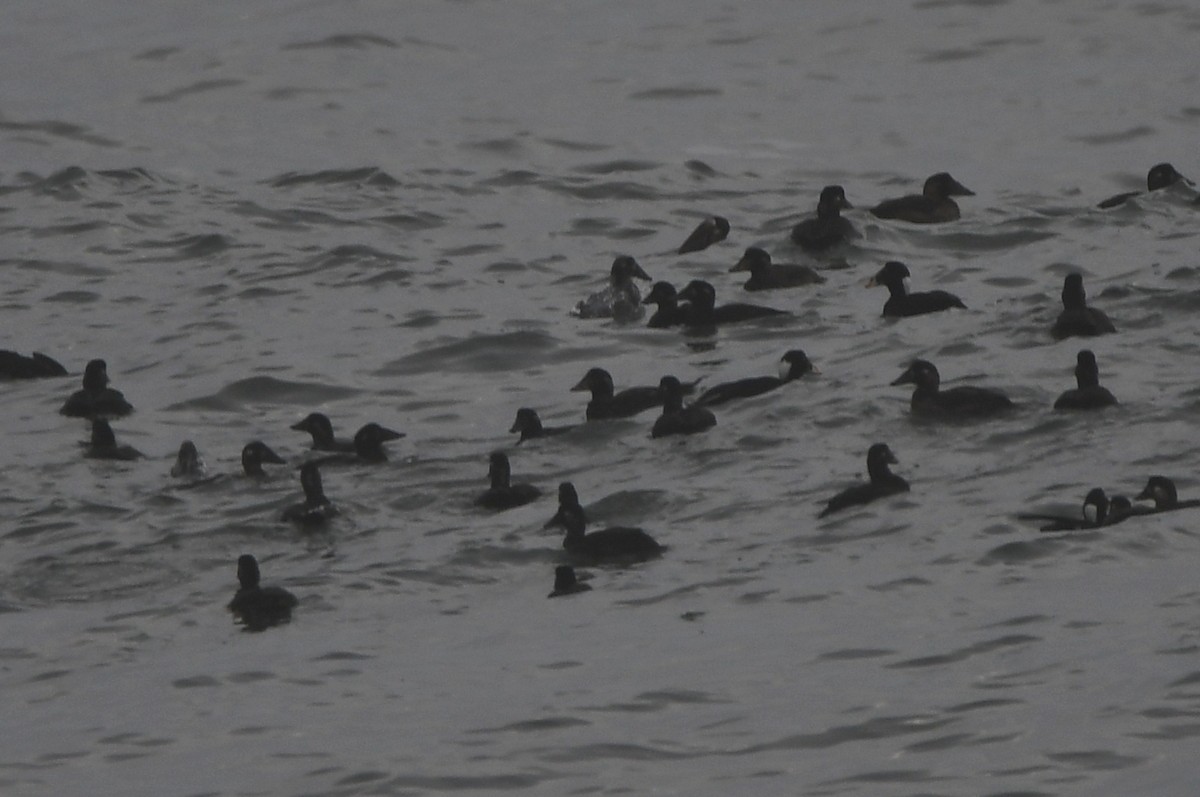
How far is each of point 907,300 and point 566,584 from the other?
761cm

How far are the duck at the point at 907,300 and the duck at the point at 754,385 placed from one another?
93.5 inches

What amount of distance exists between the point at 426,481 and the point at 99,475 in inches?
91.6

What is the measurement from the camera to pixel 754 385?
20.5 metres

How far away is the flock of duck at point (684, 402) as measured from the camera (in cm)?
1655

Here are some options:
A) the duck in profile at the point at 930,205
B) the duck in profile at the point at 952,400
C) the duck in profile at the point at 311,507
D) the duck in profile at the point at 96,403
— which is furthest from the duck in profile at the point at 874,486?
the duck in profile at the point at 930,205

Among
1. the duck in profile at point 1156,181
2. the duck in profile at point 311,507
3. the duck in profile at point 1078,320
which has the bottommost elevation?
the duck in profile at point 311,507

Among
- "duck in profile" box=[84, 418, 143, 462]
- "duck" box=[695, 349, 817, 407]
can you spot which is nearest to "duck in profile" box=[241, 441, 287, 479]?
"duck in profile" box=[84, 418, 143, 462]

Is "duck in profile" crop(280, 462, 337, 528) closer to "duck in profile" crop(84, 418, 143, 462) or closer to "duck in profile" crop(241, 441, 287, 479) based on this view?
"duck in profile" crop(241, 441, 287, 479)

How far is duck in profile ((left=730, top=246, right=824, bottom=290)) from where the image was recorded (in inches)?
972

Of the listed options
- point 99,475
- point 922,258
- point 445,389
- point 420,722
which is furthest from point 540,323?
point 420,722

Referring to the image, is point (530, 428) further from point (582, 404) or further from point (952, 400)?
point (952, 400)

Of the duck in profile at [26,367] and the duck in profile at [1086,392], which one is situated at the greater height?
the duck in profile at [26,367]

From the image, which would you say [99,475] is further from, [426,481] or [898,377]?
[898,377]

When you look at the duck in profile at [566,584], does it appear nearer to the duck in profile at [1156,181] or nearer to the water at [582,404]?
the water at [582,404]
